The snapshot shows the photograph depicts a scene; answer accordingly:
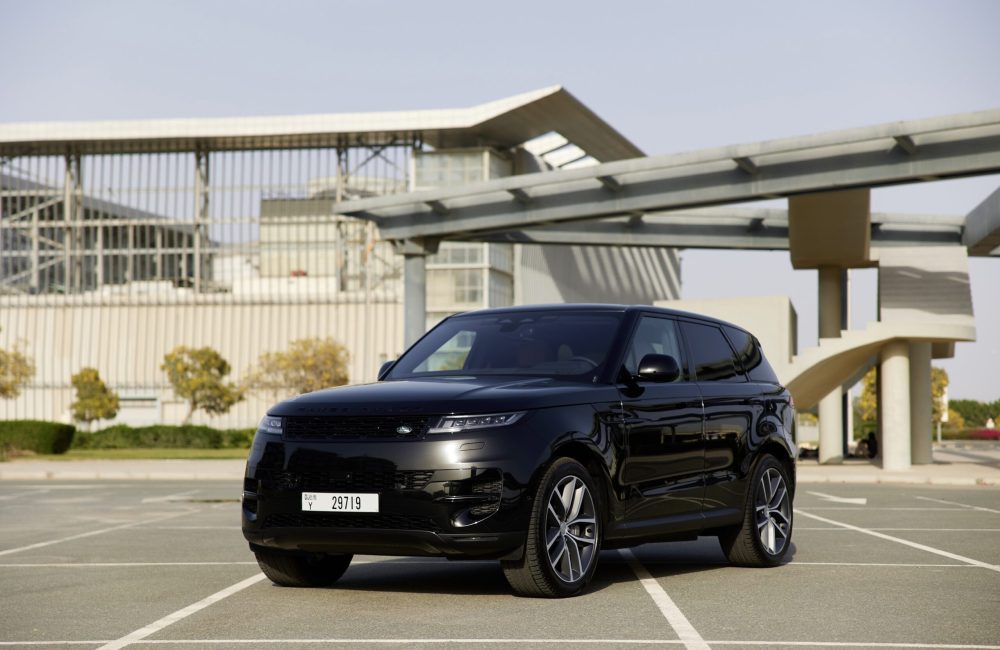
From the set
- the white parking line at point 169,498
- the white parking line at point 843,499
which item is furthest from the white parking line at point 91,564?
the white parking line at point 843,499

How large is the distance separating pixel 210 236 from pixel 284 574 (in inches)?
2695

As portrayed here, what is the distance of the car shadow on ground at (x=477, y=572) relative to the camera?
→ 840cm

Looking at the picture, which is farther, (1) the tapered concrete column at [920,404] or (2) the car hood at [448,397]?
(1) the tapered concrete column at [920,404]

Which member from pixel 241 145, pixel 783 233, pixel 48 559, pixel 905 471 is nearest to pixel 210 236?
pixel 241 145

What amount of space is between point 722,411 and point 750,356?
1179mm

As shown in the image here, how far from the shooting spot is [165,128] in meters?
71.2

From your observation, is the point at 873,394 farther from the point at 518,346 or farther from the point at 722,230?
the point at 518,346

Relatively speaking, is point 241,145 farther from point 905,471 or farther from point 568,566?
point 568,566

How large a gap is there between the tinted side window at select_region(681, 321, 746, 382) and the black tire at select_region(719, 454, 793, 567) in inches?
28.5

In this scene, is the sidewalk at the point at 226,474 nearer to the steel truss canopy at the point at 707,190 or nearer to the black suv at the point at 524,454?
the steel truss canopy at the point at 707,190

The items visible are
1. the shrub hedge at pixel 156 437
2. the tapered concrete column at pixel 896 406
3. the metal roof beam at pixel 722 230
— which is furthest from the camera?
the shrub hedge at pixel 156 437

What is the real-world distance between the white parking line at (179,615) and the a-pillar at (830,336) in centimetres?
3159

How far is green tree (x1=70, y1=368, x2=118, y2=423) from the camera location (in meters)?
58.5

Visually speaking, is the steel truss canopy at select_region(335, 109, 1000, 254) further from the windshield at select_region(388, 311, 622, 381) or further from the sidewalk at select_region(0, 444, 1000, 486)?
the windshield at select_region(388, 311, 622, 381)
